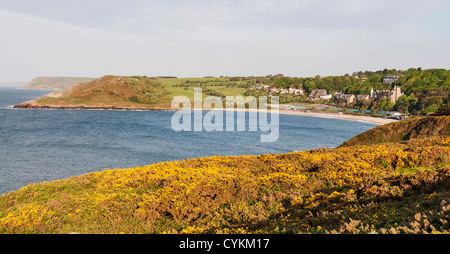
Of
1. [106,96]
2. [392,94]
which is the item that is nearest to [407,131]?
[106,96]

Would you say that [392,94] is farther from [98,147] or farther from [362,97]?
[98,147]

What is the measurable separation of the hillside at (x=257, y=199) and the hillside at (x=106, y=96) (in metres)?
150

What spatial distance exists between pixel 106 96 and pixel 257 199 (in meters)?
172

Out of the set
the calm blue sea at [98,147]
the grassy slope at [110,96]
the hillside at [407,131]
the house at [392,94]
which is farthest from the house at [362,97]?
the hillside at [407,131]

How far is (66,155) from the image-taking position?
4919 centimetres

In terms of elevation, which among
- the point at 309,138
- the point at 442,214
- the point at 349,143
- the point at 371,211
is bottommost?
the point at 309,138

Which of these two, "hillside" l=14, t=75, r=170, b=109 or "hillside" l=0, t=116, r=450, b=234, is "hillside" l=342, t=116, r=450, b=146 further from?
"hillside" l=14, t=75, r=170, b=109

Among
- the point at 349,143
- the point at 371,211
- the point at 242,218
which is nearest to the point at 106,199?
the point at 242,218

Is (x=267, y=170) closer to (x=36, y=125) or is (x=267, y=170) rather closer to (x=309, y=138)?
(x=309, y=138)

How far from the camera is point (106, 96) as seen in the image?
167 metres

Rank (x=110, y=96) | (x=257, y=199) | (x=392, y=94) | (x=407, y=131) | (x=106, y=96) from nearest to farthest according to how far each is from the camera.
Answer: (x=257, y=199), (x=407, y=131), (x=106, y=96), (x=110, y=96), (x=392, y=94)

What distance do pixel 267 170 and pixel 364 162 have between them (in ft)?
18.4

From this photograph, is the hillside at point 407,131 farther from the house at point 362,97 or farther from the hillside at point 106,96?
the house at point 362,97
